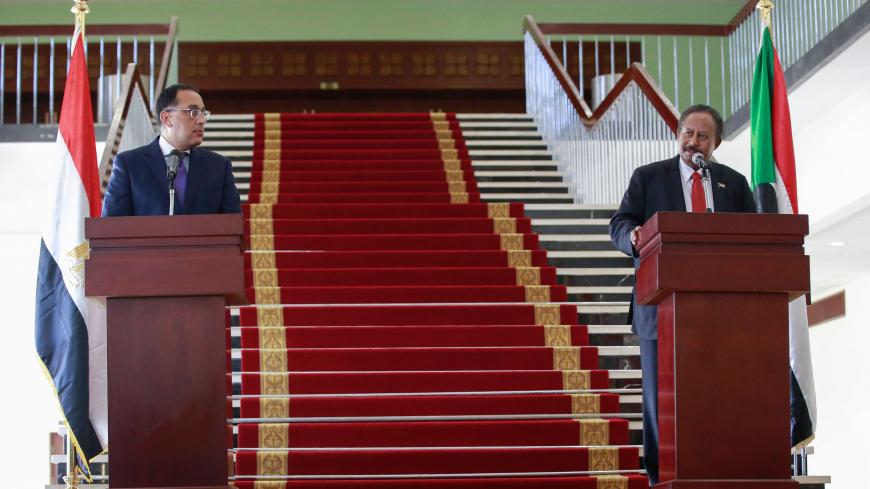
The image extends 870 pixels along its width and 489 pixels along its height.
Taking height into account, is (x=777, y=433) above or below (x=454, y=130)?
below

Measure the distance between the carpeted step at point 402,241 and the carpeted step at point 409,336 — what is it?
1.30 meters

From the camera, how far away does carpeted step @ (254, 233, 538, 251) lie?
751 cm

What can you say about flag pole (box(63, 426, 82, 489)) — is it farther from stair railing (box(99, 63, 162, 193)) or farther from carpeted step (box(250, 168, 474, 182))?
carpeted step (box(250, 168, 474, 182))

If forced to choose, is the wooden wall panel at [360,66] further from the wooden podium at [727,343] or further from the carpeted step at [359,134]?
the wooden podium at [727,343]

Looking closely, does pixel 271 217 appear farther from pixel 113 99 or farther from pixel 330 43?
pixel 330 43

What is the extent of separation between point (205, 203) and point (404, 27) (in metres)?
10.5

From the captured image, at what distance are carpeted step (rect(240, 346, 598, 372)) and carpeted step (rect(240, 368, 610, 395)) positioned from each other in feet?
0.40

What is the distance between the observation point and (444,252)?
741 centimetres

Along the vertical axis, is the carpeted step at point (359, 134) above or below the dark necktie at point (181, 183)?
above

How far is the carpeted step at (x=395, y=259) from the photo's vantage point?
7.25 meters

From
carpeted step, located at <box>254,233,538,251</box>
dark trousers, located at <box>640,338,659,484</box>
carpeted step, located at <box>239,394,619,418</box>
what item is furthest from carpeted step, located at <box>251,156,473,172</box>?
dark trousers, located at <box>640,338,659,484</box>

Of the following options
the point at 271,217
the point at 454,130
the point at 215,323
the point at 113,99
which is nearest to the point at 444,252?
the point at 271,217

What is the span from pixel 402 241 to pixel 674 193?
377 cm

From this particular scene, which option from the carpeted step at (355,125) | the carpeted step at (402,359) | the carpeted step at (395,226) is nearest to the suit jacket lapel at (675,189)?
the carpeted step at (402,359)
